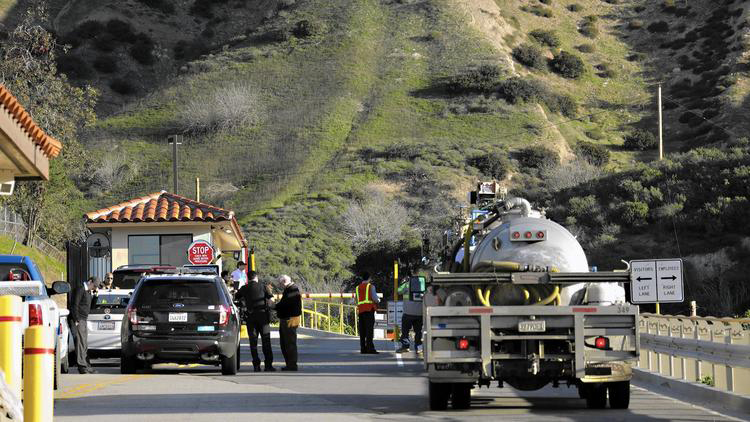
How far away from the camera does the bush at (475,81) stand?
91.8 meters

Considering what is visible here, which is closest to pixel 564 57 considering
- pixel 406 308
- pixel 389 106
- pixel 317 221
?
pixel 389 106

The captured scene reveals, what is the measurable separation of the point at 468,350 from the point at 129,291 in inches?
525

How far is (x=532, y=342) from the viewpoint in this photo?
15766 mm

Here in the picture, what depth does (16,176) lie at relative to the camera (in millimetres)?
20672

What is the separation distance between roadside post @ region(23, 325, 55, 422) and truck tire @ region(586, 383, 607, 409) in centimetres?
762

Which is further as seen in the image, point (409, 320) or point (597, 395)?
point (409, 320)

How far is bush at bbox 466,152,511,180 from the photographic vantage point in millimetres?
78938

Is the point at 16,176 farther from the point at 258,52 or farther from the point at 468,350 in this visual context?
the point at 258,52

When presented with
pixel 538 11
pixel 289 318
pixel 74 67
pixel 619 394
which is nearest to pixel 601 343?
pixel 619 394

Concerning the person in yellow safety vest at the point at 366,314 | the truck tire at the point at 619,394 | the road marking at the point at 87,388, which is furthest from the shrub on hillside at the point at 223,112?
the truck tire at the point at 619,394

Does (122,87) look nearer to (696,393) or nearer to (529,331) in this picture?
(696,393)

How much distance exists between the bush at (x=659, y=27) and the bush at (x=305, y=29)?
2777 centimetres

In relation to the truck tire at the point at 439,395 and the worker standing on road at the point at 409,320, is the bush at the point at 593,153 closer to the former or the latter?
the worker standing on road at the point at 409,320

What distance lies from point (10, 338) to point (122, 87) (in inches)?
3898
